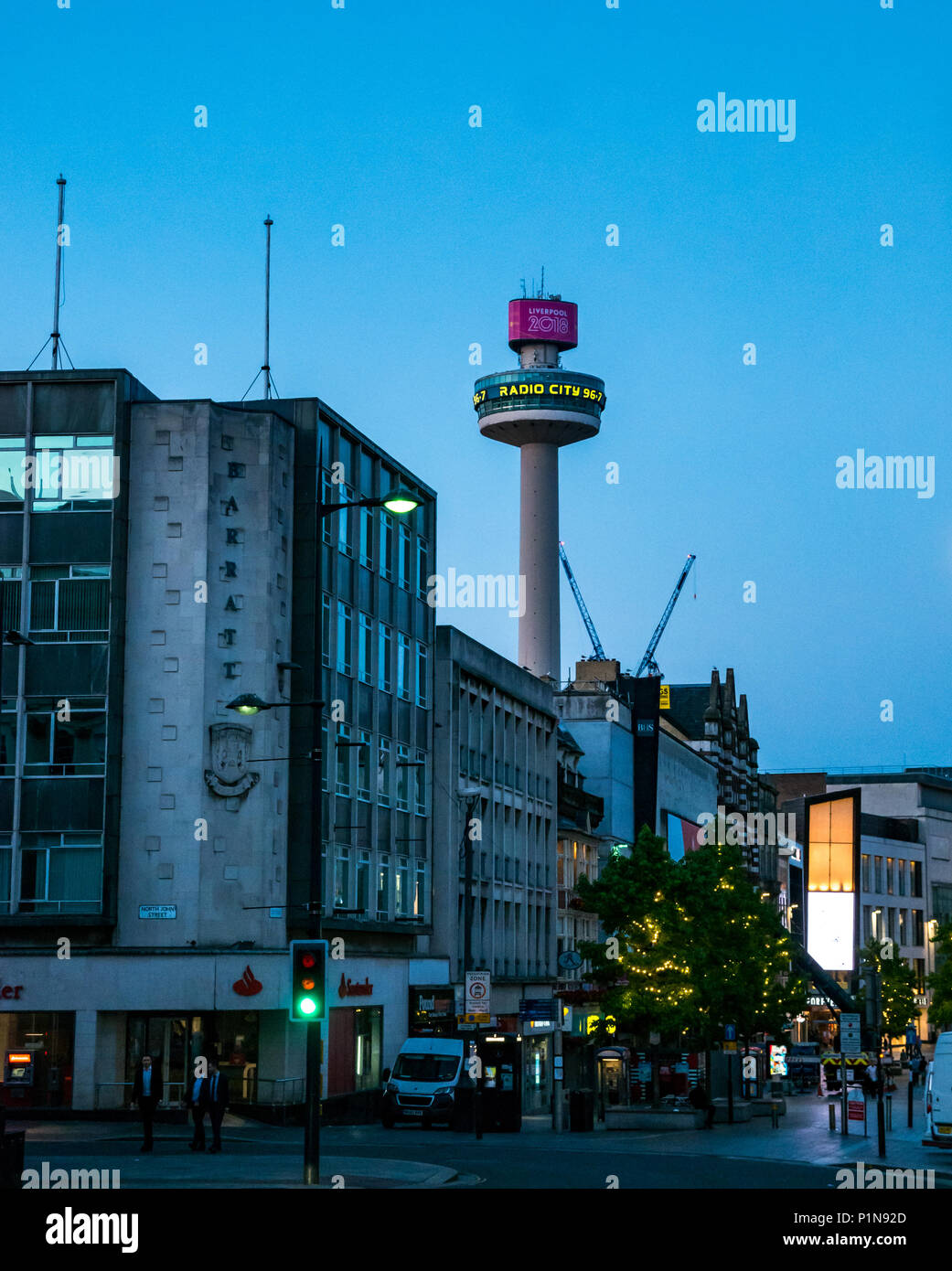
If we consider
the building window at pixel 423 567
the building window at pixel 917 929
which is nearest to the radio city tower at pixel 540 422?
the building window at pixel 917 929

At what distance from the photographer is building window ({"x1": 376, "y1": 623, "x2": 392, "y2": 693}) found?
61.6 m

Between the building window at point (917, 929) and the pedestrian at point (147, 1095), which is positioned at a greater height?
the building window at point (917, 929)

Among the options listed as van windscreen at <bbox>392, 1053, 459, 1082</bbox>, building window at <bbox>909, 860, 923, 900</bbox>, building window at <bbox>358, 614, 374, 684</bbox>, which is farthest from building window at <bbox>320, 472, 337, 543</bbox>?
building window at <bbox>909, 860, 923, 900</bbox>

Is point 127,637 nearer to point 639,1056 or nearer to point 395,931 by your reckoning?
point 395,931

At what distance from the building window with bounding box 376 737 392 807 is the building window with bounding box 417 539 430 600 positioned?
21.7ft

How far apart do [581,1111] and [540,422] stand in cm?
13560

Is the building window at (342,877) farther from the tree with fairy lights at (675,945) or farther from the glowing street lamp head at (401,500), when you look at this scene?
the glowing street lamp head at (401,500)

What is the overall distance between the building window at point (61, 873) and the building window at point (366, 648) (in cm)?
1159

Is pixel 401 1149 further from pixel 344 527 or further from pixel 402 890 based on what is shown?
pixel 402 890

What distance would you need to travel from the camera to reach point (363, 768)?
59.8m

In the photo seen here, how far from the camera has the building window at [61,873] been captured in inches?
2000
